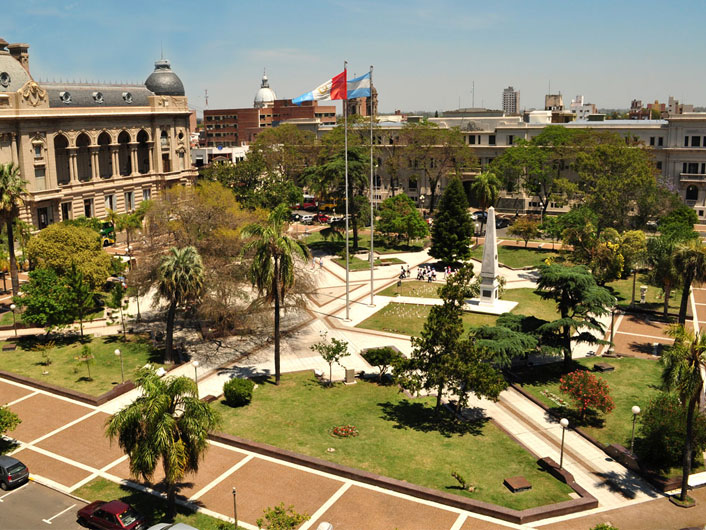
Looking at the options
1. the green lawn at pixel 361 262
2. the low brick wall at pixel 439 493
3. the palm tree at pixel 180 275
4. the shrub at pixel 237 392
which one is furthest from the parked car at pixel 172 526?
the green lawn at pixel 361 262

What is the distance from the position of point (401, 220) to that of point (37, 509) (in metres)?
56.6

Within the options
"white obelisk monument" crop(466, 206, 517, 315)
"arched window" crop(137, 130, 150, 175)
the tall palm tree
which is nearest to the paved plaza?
the tall palm tree

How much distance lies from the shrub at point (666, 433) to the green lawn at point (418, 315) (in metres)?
20.6

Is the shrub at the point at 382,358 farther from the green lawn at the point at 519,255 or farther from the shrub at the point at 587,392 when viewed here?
the green lawn at the point at 519,255

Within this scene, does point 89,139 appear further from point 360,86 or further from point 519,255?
point 519,255

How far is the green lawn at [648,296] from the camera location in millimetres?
56463

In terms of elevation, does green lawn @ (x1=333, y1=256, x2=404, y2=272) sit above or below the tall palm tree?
below

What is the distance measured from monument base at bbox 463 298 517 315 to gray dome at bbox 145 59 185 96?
60104mm

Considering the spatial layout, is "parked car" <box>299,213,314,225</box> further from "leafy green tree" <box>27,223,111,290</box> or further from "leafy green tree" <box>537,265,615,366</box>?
"leafy green tree" <box>537,265,615,366</box>

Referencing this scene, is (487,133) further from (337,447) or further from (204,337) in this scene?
(337,447)

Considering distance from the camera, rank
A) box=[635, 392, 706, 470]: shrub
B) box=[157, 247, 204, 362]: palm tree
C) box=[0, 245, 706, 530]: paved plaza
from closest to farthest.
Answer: box=[0, 245, 706, 530]: paved plaza → box=[635, 392, 706, 470]: shrub → box=[157, 247, 204, 362]: palm tree

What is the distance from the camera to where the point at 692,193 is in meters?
93.8

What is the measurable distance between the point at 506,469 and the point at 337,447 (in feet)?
27.1

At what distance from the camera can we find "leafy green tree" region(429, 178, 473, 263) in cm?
6962
